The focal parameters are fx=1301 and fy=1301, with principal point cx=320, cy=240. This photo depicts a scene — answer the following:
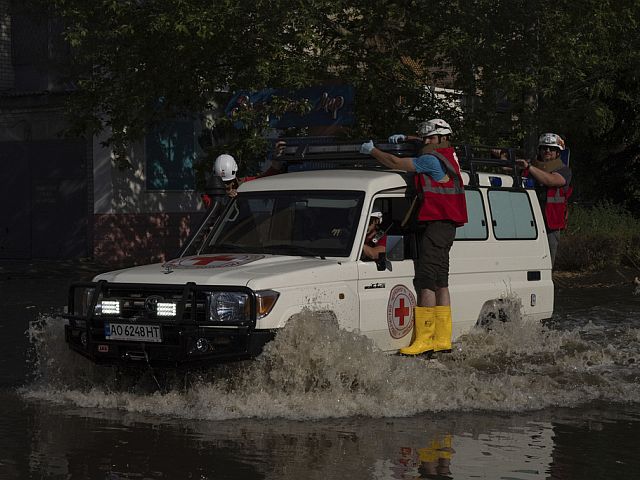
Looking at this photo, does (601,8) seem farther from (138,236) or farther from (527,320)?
(138,236)

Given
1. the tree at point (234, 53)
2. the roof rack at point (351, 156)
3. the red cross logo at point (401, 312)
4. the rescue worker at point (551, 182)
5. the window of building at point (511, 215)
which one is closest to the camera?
the red cross logo at point (401, 312)

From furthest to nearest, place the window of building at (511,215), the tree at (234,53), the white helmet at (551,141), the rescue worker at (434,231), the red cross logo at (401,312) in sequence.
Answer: the tree at (234,53)
the white helmet at (551,141)
the window of building at (511,215)
the rescue worker at (434,231)
the red cross logo at (401,312)

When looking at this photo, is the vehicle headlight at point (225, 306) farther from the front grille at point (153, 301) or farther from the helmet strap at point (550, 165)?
the helmet strap at point (550, 165)

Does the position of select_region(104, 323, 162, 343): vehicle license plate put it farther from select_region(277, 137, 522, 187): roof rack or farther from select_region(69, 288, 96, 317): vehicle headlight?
select_region(277, 137, 522, 187): roof rack

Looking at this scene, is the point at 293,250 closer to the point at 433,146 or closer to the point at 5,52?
the point at 433,146

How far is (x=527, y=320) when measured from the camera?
11680 mm

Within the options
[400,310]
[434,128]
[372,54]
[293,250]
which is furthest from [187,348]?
[372,54]

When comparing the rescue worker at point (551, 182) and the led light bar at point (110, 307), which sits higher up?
the rescue worker at point (551, 182)

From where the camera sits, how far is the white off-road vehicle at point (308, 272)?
8.77m

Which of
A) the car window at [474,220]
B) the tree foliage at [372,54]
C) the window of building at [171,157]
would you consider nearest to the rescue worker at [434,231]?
the car window at [474,220]

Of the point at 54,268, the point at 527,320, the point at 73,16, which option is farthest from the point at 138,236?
the point at 527,320

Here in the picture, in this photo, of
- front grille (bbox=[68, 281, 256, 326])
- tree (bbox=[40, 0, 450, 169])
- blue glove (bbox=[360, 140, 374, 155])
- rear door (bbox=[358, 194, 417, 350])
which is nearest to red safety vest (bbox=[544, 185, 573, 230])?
rear door (bbox=[358, 194, 417, 350])

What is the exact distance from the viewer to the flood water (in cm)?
719

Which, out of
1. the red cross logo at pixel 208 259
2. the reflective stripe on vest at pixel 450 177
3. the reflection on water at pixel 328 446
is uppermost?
the reflective stripe on vest at pixel 450 177
